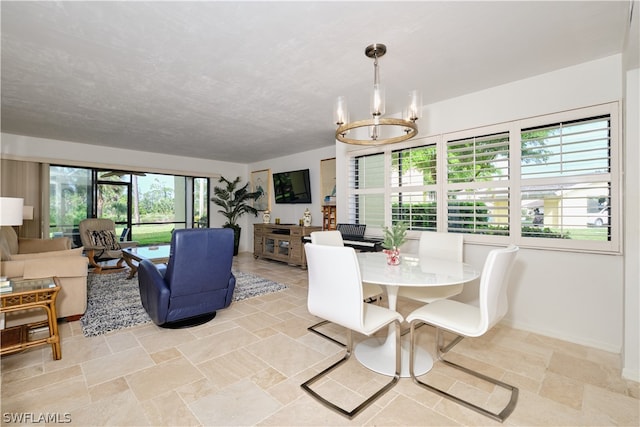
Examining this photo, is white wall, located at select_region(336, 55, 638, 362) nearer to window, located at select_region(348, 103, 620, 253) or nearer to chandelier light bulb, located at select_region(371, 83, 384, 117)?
window, located at select_region(348, 103, 620, 253)

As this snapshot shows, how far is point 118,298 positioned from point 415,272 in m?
3.68

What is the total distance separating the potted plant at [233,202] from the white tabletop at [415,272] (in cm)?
527

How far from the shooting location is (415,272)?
208cm

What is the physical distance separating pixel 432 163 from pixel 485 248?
116cm

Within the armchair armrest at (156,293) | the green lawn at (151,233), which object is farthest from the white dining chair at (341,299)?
the green lawn at (151,233)

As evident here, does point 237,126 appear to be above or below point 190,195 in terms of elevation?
above

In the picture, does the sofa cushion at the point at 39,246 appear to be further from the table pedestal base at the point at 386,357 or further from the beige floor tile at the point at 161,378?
the table pedestal base at the point at 386,357

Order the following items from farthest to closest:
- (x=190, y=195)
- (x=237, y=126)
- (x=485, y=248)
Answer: (x=190, y=195) → (x=237, y=126) → (x=485, y=248)

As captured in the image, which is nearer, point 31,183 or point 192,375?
point 192,375

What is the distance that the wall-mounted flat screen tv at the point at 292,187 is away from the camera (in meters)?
6.13

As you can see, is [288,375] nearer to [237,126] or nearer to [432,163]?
[432,163]

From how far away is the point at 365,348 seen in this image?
7.95ft

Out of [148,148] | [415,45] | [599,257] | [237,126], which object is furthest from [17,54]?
[599,257]

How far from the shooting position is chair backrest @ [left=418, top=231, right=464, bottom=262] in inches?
109
